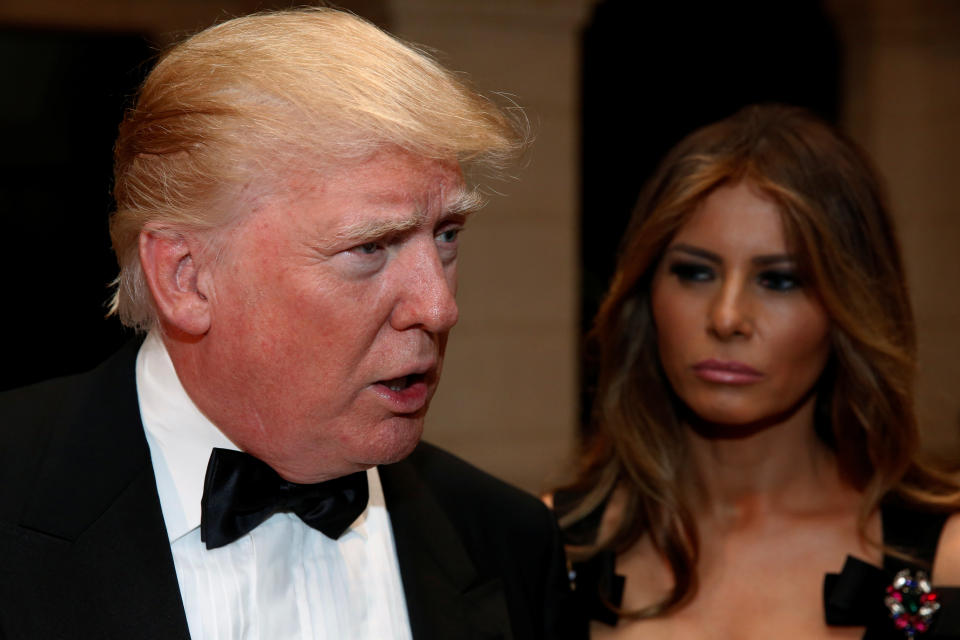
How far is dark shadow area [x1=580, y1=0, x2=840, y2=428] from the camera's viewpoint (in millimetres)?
6859

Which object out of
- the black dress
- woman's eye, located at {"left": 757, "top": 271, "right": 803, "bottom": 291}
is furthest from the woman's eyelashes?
the black dress

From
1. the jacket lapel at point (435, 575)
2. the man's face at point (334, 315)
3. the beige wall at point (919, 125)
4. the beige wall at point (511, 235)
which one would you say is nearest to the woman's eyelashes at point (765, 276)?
the jacket lapel at point (435, 575)

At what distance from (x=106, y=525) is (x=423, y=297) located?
0.60 m

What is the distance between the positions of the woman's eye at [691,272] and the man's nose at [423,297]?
1.11 m

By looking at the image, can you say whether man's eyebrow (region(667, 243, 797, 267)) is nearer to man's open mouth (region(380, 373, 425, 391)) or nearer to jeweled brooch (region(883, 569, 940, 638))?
jeweled brooch (region(883, 569, 940, 638))

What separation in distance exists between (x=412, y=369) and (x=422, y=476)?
1.75ft

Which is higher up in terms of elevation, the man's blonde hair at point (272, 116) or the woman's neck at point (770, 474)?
the man's blonde hair at point (272, 116)

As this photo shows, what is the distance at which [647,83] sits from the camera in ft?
22.7

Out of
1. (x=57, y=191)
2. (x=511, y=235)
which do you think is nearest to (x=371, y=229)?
(x=511, y=235)

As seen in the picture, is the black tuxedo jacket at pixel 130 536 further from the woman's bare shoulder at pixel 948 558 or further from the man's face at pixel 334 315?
the woman's bare shoulder at pixel 948 558

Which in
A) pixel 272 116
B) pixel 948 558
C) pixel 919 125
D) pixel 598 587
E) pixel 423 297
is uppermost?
pixel 272 116

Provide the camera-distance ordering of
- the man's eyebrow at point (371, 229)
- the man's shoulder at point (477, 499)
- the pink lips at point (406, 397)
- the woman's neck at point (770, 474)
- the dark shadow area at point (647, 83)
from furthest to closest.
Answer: the dark shadow area at point (647, 83)
the woman's neck at point (770, 474)
the man's shoulder at point (477, 499)
the pink lips at point (406, 397)
the man's eyebrow at point (371, 229)

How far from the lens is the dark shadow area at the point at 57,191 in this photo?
19.3 feet

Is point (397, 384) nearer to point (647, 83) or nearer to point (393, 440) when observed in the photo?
point (393, 440)
